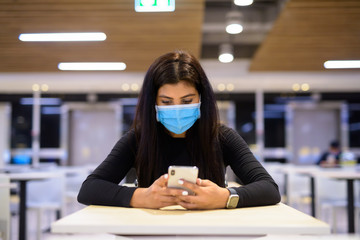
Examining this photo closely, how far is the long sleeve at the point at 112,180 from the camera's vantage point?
1.64 metres

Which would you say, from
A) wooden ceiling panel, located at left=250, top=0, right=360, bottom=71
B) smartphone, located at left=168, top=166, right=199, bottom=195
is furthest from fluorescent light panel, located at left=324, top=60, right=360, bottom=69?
smartphone, located at left=168, top=166, right=199, bottom=195

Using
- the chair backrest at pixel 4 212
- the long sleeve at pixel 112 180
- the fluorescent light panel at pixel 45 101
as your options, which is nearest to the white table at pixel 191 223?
the long sleeve at pixel 112 180

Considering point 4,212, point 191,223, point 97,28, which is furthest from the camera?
point 97,28

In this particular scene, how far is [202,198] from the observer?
1517 mm

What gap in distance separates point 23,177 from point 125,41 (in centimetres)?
269

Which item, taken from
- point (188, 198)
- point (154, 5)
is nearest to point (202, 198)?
point (188, 198)

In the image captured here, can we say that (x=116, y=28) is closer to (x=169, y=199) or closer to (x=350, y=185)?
(x=350, y=185)

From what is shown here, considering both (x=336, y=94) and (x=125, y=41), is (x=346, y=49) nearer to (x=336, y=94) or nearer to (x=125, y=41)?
(x=125, y=41)

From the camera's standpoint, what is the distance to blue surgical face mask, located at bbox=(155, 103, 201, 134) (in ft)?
6.15

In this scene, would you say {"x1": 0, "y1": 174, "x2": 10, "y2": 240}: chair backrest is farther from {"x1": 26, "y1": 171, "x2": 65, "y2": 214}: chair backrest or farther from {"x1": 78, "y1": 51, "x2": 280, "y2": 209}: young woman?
{"x1": 78, "y1": 51, "x2": 280, "y2": 209}: young woman

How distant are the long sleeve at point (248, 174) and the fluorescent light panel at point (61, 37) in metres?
3.84

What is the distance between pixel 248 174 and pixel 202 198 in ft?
1.48

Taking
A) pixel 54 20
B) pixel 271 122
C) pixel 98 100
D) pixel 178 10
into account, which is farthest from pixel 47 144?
pixel 178 10

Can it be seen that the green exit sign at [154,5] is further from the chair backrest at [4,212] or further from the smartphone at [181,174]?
the smartphone at [181,174]
